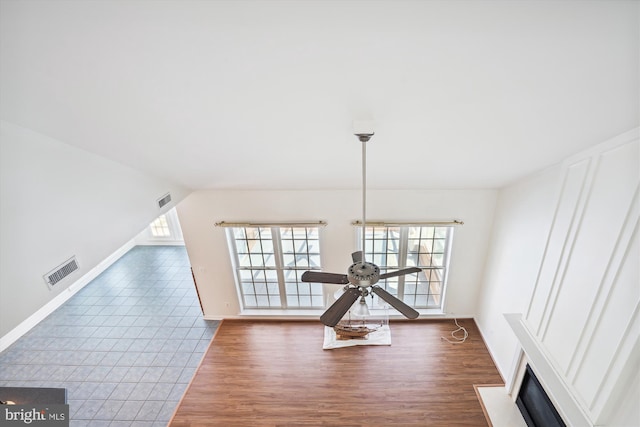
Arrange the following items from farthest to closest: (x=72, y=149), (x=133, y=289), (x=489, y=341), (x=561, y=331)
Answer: (x=133, y=289), (x=489, y=341), (x=561, y=331), (x=72, y=149)

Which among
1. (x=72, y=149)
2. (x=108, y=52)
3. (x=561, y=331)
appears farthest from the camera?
(x=561, y=331)

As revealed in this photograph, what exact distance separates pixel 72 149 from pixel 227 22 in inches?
78.8

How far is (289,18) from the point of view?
1326 mm

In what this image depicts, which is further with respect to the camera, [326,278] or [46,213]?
[326,278]

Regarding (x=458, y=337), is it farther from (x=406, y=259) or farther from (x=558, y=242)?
(x=558, y=242)

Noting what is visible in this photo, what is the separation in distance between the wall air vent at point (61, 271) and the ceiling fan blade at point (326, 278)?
6.48 ft

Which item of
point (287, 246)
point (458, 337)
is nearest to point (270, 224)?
point (287, 246)

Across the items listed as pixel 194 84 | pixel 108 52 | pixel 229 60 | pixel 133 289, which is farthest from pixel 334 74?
pixel 133 289

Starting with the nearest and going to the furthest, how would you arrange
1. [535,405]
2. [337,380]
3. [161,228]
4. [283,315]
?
[535,405] → [337,380] → [283,315] → [161,228]

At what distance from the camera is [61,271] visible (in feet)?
7.83

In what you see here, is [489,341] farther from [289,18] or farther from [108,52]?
[108,52]

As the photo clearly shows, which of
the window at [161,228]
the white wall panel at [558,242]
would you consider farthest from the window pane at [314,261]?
the window at [161,228]

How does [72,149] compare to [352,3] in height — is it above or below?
below

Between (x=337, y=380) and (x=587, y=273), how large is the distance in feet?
11.1
